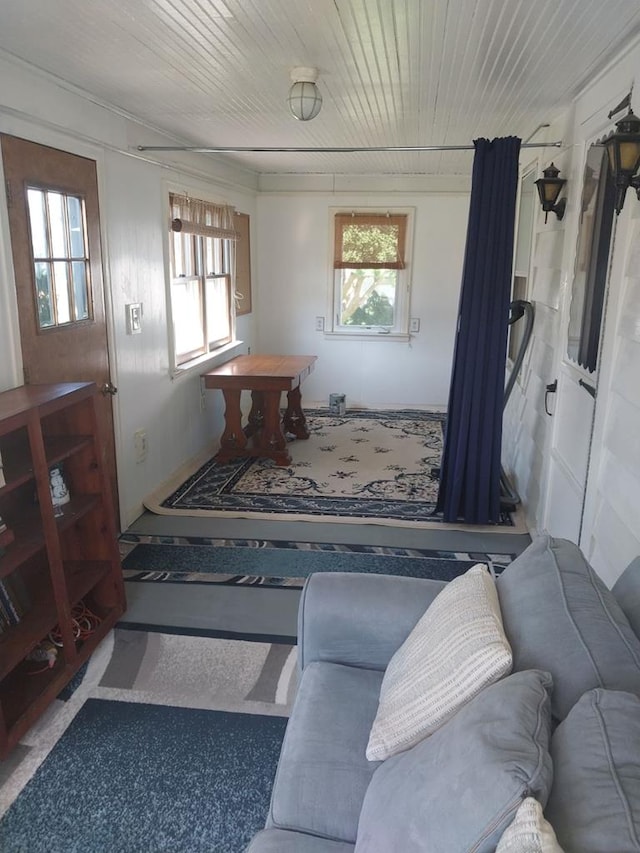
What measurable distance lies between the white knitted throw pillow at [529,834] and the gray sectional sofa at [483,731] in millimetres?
27

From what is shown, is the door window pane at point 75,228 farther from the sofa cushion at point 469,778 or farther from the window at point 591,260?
the sofa cushion at point 469,778

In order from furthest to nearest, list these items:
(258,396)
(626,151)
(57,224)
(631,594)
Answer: (258,396) → (57,224) → (626,151) → (631,594)

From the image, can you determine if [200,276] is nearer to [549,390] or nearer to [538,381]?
[538,381]

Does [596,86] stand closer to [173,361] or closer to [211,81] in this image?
[211,81]

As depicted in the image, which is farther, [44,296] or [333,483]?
[333,483]

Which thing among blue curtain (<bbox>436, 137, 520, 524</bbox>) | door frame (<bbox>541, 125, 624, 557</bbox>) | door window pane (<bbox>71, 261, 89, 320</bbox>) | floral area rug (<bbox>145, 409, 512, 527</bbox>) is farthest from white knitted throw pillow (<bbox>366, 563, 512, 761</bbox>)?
door window pane (<bbox>71, 261, 89, 320</bbox>)

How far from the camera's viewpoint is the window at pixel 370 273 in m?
6.37

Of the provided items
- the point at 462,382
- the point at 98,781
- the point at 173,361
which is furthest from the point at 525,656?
the point at 173,361

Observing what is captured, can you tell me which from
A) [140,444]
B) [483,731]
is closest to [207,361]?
[140,444]

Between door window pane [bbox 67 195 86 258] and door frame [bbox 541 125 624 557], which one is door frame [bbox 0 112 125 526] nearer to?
door window pane [bbox 67 195 86 258]

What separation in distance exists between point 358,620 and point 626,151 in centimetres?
170

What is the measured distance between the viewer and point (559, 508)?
3.12m

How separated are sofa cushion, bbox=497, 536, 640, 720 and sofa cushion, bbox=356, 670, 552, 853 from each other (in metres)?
0.08

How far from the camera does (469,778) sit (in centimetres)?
101
